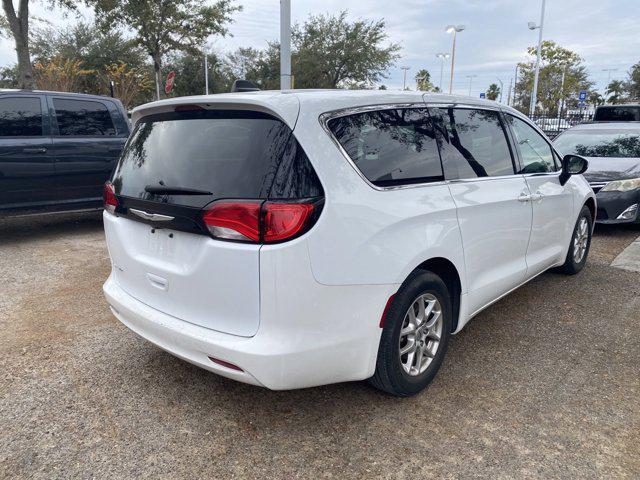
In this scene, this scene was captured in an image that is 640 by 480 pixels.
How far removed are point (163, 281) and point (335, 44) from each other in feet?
128

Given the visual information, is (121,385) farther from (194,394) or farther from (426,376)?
(426,376)

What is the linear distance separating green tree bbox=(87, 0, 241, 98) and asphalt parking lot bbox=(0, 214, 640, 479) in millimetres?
20276

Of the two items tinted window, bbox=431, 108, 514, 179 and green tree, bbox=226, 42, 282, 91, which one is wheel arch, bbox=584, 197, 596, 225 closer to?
tinted window, bbox=431, 108, 514, 179

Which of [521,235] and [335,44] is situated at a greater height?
[335,44]

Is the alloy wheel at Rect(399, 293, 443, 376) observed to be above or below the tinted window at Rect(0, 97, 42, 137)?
below

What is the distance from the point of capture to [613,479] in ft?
7.44

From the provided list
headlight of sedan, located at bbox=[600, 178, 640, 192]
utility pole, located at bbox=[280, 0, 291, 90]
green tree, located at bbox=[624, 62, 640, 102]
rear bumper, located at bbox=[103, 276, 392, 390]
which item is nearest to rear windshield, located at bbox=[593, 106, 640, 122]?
headlight of sedan, located at bbox=[600, 178, 640, 192]

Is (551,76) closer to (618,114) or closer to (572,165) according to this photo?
(618,114)

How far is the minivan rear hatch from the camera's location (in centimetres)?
228

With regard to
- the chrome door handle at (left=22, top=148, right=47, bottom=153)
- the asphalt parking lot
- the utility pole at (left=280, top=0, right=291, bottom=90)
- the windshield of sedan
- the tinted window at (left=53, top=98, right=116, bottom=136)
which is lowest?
the asphalt parking lot

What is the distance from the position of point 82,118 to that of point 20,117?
755 millimetres

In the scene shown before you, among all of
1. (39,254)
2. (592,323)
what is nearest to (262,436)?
(592,323)

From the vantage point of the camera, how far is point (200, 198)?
2375 mm

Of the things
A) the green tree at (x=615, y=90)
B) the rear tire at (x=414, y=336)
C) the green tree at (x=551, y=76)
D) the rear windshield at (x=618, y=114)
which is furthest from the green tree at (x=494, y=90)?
the rear tire at (x=414, y=336)
